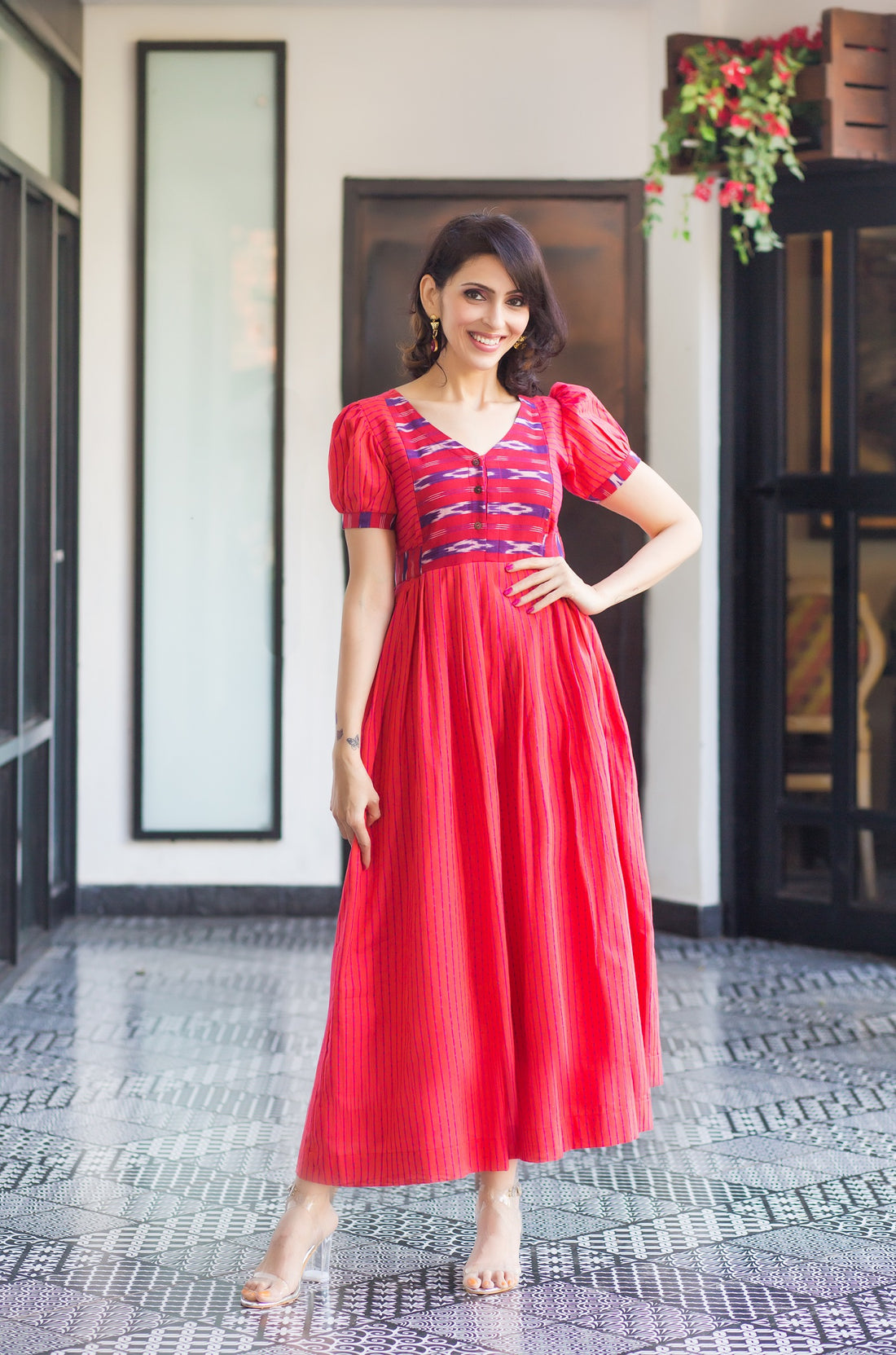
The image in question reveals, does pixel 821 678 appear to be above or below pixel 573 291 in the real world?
below

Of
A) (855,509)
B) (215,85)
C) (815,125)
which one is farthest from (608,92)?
(855,509)

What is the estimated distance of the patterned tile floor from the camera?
2.18 meters

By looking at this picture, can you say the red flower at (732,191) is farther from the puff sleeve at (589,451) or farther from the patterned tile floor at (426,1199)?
the patterned tile floor at (426,1199)

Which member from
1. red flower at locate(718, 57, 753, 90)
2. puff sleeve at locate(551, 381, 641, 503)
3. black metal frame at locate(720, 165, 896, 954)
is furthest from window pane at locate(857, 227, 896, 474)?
puff sleeve at locate(551, 381, 641, 503)

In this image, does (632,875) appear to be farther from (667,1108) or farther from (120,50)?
(120,50)

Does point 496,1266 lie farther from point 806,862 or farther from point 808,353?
point 808,353

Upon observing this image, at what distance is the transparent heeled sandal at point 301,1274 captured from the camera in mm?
2238

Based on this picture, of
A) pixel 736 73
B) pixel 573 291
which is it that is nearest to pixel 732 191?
pixel 736 73

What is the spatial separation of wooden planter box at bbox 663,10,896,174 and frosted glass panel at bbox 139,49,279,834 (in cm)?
173

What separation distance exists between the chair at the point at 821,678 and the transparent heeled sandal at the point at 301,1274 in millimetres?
2680

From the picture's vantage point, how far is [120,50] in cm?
485

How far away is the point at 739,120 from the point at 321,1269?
3.21 m

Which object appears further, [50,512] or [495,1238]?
[50,512]

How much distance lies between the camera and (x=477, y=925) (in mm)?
2242
